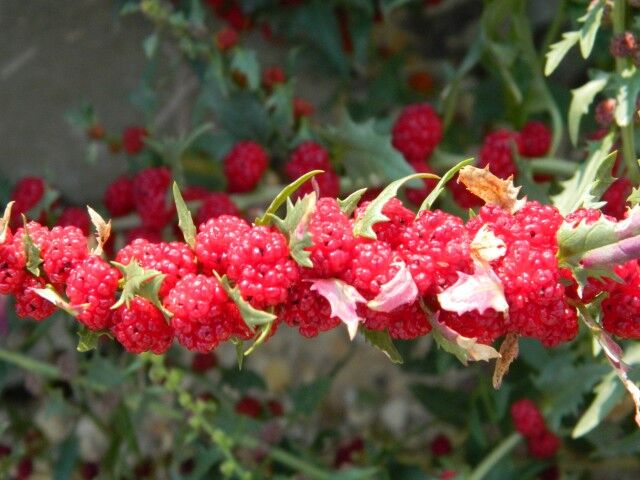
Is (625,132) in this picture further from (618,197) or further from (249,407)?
(249,407)

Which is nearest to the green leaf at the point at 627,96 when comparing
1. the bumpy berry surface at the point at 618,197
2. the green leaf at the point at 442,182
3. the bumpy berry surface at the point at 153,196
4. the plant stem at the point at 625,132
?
the plant stem at the point at 625,132

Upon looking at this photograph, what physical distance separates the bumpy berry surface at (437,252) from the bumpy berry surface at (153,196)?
0.64 meters

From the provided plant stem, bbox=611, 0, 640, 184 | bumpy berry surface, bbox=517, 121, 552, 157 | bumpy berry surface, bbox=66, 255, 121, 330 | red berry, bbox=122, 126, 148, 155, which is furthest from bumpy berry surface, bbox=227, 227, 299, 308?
red berry, bbox=122, 126, 148, 155

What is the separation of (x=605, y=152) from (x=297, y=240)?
0.51 metres

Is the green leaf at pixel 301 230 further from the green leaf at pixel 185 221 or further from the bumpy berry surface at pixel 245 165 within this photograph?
the bumpy berry surface at pixel 245 165

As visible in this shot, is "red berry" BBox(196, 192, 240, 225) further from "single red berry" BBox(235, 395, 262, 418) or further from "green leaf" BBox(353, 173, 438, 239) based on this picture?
"green leaf" BBox(353, 173, 438, 239)

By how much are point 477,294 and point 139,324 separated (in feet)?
0.99

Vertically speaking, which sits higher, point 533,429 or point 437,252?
point 437,252

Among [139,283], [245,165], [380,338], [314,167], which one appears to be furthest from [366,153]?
[139,283]

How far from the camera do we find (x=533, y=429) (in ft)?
4.81

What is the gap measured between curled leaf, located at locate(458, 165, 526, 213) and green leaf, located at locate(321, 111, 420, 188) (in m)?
0.43

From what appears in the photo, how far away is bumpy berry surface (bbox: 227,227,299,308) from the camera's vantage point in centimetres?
85

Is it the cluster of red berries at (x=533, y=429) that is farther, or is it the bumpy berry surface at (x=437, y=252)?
the cluster of red berries at (x=533, y=429)

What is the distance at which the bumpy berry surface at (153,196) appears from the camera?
146 centimetres
